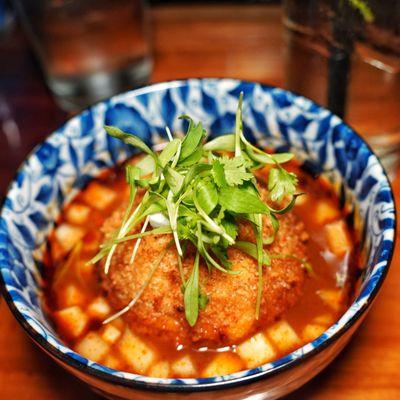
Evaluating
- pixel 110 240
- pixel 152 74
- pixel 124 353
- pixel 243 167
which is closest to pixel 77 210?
pixel 110 240

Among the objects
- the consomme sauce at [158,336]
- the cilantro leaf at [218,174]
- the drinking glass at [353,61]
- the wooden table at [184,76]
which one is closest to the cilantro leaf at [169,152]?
the cilantro leaf at [218,174]

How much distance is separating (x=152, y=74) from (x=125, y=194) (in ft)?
2.09

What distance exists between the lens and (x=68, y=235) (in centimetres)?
142

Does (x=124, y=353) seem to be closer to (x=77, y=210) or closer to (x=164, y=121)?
(x=77, y=210)

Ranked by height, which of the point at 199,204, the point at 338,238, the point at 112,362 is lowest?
the point at 112,362

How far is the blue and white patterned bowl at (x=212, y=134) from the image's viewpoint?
3.10ft

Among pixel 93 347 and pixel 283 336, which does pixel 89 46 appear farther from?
pixel 283 336

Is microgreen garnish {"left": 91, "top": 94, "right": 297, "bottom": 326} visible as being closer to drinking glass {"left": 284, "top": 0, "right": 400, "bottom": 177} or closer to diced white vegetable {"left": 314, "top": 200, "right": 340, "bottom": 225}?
diced white vegetable {"left": 314, "top": 200, "right": 340, "bottom": 225}

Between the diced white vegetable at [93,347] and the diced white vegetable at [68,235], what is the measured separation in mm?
258

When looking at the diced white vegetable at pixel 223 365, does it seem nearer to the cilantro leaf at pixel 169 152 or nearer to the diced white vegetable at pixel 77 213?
the cilantro leaf at pixel 169 152

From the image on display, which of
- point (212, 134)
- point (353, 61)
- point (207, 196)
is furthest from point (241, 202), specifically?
point (353, 61)

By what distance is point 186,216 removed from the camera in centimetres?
107

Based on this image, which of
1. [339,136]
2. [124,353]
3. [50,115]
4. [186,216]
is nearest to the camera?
[186,216]

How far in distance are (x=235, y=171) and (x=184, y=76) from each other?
93 cm
